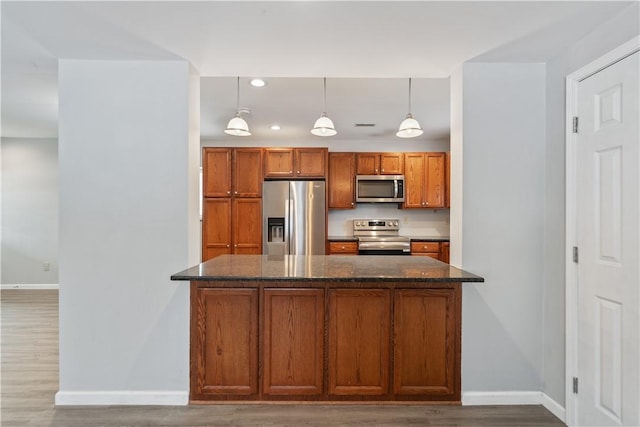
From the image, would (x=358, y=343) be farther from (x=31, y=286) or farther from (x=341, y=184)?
(x=31, y=286)

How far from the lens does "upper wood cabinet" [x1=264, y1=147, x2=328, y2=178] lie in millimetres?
5266

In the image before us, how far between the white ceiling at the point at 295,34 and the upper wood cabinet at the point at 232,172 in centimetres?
228

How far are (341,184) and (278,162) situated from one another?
0.99 m

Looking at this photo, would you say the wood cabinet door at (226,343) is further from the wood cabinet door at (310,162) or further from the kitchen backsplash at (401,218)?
the kitchen backsplash at (401,218)

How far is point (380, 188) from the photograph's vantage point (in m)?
5.36

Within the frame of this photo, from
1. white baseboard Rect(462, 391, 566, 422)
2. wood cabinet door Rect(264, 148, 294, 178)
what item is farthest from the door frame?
wood cabinet door Rect(264, 148, 294, 178)

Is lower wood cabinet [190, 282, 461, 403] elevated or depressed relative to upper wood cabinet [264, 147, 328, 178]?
depressed

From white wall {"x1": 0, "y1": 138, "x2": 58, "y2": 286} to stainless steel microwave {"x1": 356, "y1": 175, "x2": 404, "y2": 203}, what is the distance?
486cm

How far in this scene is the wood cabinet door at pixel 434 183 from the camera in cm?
541

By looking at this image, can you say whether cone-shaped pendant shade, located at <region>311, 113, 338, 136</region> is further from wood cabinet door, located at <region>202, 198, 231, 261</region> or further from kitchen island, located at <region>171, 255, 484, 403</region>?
wood cabinet door, located at <region>202, 198, 231, 261</region>

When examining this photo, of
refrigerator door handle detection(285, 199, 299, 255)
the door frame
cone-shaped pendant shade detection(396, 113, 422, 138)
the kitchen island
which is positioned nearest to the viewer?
the door frame

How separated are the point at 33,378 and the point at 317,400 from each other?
2216mm

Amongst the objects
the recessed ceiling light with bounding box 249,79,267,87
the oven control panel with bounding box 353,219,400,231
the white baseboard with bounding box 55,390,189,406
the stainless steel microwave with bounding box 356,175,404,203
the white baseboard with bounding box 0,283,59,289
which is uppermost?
the recessed ceiling light with bounding box 249,79,267,87

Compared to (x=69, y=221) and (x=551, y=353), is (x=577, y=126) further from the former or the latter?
(x=69, y=221)
